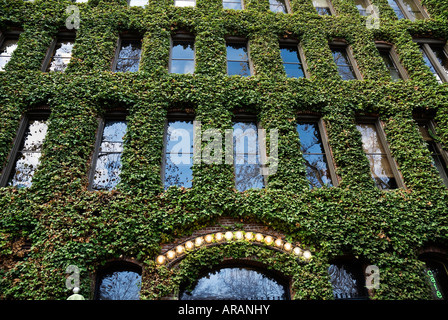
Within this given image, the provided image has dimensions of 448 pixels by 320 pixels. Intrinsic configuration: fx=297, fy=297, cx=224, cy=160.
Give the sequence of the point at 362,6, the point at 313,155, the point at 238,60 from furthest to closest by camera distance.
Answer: the point at 362,6
the point at 238,60
the point at 313,155

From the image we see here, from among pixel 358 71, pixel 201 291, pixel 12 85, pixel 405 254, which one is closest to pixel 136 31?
pixel 12 85

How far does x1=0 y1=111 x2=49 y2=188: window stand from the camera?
25.9 feet

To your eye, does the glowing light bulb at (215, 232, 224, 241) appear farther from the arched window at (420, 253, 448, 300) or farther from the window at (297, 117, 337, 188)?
the arched window at (420, 253, 448, 300)

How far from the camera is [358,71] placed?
1070cm

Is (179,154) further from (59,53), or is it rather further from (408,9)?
(408,9)

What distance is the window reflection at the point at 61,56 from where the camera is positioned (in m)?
9.92

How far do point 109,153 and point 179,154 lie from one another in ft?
6.55

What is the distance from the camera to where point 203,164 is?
8.04 m

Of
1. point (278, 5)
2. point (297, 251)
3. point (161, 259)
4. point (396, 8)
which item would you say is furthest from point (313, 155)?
point (396, 8)

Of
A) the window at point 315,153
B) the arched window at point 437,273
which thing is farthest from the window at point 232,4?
the arched window at point 437,273

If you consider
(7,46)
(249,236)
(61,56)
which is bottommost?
(249,236)

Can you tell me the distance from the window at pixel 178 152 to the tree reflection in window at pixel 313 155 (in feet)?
11.0

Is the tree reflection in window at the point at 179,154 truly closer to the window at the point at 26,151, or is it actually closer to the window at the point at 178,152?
the window at the point at 178,152
